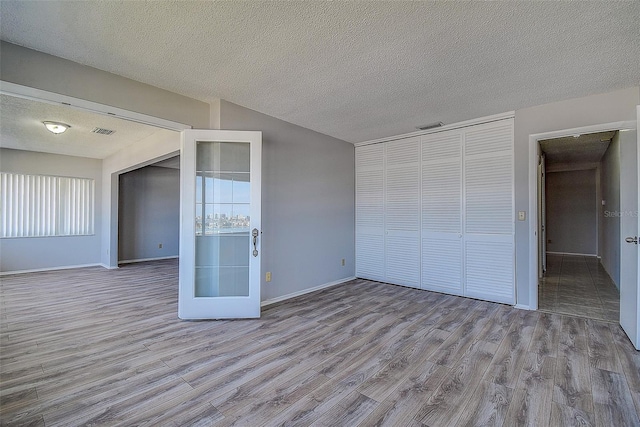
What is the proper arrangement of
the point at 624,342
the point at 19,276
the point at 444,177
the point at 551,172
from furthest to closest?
the point at 551,172 → the point at 19,276 → the point at 444,177 → the point at 624,342

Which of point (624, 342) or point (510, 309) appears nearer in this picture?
point (624, 342)

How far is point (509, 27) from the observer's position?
2.05 metres

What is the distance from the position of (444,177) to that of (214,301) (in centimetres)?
359

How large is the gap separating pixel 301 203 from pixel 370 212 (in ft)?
4.76

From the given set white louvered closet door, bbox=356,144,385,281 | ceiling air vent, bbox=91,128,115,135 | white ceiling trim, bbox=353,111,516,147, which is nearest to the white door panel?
white ceiling trim, bbox=353,111,516,147

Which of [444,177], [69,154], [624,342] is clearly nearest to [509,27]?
[444,177]

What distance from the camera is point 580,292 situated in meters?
4.36

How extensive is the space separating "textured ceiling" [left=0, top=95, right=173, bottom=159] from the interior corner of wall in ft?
4.57

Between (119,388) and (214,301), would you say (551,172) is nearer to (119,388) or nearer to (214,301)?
(214,301)

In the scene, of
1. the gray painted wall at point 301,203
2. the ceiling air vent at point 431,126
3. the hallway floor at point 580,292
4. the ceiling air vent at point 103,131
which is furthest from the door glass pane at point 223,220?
the hallway floor at point 580,292

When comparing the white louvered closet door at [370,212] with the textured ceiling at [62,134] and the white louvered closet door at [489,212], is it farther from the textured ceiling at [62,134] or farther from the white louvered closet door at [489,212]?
the textured ceiling at [62,134]

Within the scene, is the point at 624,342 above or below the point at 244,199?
below

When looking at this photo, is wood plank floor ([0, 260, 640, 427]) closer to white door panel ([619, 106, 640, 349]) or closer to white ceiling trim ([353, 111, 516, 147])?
white door panel ([619, 106, 640, 349])

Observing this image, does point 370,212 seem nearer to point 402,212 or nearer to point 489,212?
point 402,212
